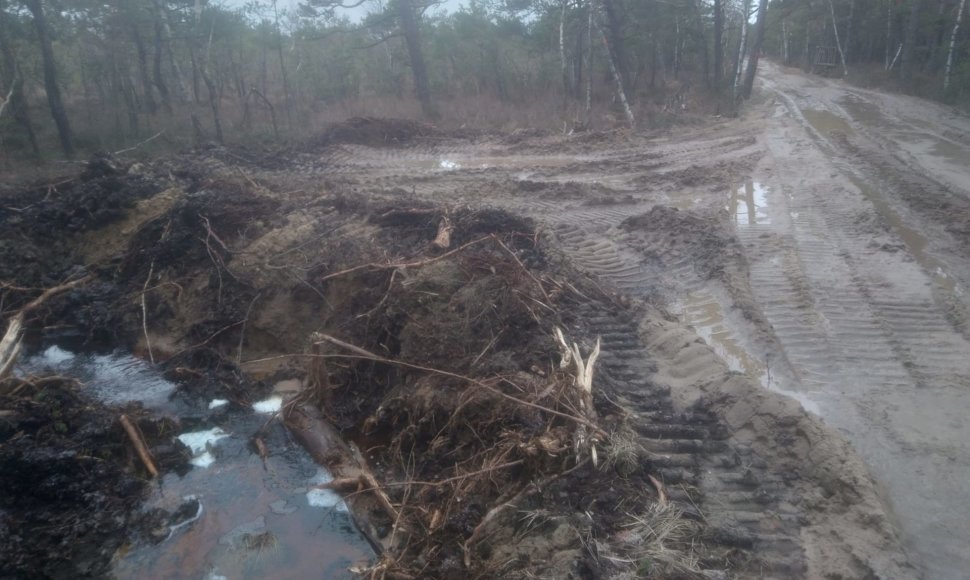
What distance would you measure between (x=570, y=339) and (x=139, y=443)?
4.24 metres

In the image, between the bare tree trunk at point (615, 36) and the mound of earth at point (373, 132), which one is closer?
the mound of earth at point (373, 132)

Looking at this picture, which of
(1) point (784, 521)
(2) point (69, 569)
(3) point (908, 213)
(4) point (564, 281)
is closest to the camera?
(1) point (784, 521)

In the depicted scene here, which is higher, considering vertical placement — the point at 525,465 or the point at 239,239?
the point at 239,239

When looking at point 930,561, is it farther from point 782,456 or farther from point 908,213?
point 908,213

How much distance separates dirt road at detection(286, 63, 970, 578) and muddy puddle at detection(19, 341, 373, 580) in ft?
9.86

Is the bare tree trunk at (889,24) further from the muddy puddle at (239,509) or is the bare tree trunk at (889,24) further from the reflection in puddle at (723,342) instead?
the muddy puddle at (239,509)

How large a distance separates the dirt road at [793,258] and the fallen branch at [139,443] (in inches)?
178

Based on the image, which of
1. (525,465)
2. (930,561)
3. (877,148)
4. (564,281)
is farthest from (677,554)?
(877,148)

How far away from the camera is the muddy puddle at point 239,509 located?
17.2 ft

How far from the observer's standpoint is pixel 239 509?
5.83 meters

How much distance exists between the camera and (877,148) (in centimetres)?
1343

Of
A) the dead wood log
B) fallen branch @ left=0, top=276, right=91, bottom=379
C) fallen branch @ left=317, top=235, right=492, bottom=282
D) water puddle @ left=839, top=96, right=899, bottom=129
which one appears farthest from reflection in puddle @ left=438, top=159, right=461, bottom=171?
water puddle @ left=839, top=96, right=899, bottom=129

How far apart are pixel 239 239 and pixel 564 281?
481 centimetres

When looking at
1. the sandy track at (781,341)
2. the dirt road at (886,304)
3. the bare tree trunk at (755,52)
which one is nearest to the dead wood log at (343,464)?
the sandy track at (781,341)
